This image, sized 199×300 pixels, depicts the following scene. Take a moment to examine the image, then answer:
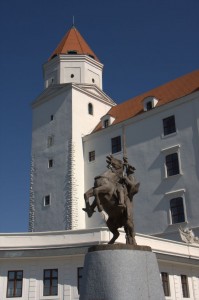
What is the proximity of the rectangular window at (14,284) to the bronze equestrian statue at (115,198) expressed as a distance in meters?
12.6

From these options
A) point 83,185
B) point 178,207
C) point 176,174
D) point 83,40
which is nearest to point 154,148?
point 176,174

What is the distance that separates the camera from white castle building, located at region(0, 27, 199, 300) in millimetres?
19609

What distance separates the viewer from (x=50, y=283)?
63.3 feet

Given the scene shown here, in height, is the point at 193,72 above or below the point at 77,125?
above

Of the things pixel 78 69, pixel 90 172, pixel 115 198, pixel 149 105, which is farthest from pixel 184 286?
pixel 78 69

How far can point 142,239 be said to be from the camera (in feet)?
69.1

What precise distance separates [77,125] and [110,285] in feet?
93.0

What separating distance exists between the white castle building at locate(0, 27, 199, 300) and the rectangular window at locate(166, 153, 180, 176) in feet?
0.24

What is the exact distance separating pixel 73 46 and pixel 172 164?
60.6 ft

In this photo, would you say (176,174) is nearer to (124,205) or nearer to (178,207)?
(178,207)

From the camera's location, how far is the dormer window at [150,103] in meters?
31.3

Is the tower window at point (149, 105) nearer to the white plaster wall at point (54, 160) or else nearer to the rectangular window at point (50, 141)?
the white plaster wall at point (54, 160)

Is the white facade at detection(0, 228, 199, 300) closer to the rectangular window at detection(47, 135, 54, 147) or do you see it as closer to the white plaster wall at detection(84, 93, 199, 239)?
the white plaster wall at detection(84, 93, 199, 239)

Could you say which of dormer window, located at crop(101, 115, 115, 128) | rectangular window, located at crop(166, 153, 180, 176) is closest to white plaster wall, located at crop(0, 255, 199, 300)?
rectangular window, located at crop(166, 153, 180, 176)
